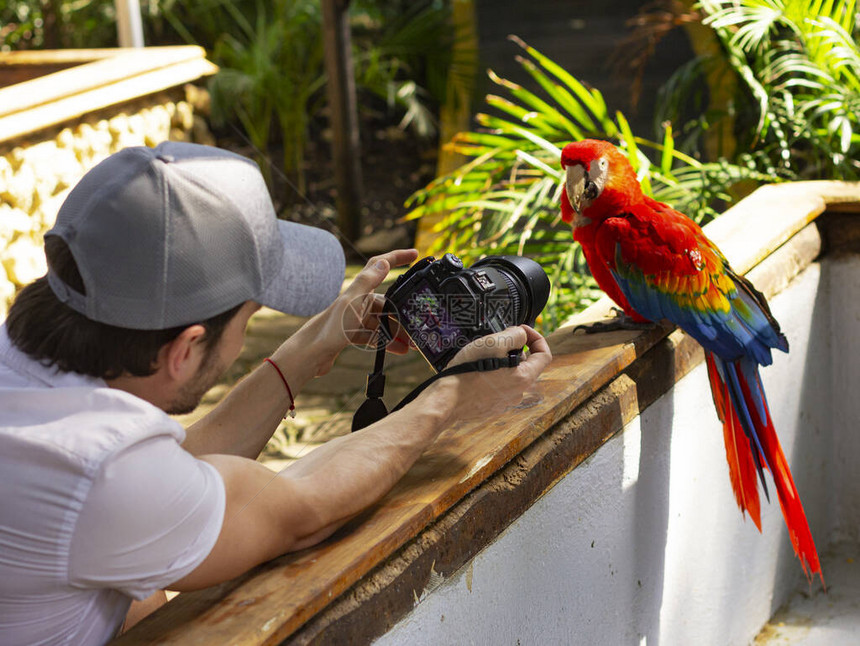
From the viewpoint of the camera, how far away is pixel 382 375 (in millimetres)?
1123

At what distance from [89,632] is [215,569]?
0.45ft

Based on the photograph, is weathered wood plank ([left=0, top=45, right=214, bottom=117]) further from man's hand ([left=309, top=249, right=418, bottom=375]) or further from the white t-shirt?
the white t-shirt

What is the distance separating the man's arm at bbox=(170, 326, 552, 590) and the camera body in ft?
0.11

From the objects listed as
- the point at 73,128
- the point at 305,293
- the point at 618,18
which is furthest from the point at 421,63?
the point at 305,293

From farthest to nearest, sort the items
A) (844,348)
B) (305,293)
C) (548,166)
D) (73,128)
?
(73,128) → (548,166) → (844,348) → (305,293)

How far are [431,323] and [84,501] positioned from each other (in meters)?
0.47

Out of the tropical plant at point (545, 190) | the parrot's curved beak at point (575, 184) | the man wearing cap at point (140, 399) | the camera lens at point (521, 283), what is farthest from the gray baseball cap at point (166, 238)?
the tropical plant at point (545, 190)

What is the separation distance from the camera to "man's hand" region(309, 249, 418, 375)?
1.12 metres

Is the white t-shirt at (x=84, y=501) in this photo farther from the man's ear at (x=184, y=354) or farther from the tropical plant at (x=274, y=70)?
the tropical plant at (x=274, y=70)

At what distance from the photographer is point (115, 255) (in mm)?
784

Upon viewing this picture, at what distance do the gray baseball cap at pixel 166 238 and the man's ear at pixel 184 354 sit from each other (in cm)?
2

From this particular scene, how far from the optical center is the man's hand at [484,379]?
3.39ft

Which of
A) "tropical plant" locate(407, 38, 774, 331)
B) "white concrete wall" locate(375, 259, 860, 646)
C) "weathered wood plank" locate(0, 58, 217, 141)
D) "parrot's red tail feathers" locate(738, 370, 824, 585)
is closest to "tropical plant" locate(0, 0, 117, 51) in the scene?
A: "weathered wood plank" locate(0, 58, 217, 141)

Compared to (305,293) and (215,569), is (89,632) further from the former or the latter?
(305,293)
